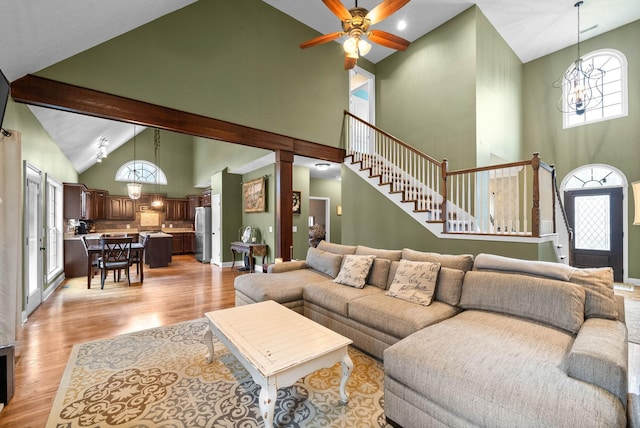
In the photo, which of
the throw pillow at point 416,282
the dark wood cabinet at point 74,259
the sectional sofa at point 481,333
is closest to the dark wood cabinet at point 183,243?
the dark wood cabinet at point 74,259

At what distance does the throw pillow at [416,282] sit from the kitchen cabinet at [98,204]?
9.79 meters

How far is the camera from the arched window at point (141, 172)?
974cm

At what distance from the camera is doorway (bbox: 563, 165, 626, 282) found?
18.9 feet

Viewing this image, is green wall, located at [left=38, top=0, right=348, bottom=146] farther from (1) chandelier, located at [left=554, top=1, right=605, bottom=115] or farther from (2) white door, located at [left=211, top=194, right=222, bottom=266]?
(1) chandelier, located at [left=554, top=1, right=605, bottom=115]

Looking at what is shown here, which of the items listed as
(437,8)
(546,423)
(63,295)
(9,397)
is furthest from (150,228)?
(546,423)

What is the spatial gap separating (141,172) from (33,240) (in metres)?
6.80

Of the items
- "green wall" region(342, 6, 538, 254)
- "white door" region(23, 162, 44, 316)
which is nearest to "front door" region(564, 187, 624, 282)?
→ "green wall" region(342, 6, 538, 254)

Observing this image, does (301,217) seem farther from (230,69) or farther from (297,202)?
(230,69)

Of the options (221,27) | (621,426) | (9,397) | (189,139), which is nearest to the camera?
(621,426)

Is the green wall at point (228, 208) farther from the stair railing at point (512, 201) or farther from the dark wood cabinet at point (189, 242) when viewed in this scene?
the stair railing at point (512, 201)

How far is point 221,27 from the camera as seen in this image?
4.41 m

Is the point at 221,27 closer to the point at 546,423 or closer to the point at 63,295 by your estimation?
the point at 63,295

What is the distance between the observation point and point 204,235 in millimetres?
8469

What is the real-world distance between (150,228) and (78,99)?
7.89 metres
